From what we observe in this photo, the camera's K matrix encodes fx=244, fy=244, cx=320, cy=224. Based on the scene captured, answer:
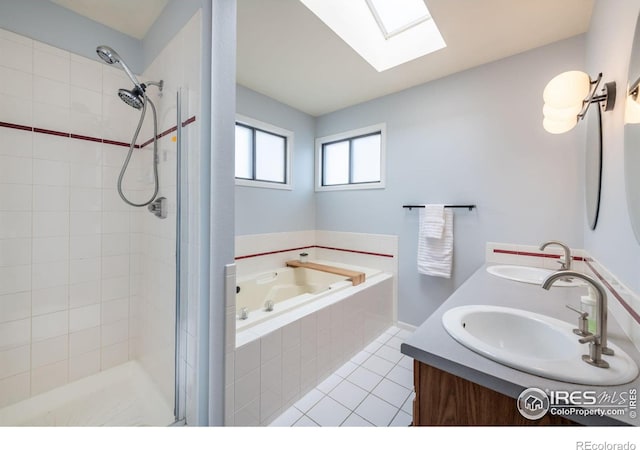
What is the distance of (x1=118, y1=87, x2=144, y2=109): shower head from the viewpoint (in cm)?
151

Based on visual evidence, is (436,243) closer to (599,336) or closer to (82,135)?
(599,336)

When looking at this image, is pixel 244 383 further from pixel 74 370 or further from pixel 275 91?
pixel 275 91

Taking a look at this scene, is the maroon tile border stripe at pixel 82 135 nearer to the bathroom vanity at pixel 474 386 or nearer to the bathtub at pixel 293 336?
the bathtub at pixel 293 336

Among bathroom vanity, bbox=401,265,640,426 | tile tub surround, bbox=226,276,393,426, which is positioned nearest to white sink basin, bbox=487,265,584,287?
bathroom vanity, bbox=401,265,640,426

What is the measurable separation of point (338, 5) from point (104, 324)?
2837mm

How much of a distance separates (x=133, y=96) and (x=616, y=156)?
8.32 feet

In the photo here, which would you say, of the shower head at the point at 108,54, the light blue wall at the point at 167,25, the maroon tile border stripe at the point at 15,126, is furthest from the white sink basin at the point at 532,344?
the maroon tile border stripe at the point at 15,126

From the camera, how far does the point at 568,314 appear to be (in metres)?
1.00

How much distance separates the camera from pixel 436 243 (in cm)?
233

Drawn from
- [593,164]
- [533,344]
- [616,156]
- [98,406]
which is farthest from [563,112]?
[98,406]

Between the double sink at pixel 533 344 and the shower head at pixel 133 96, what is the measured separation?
210cm

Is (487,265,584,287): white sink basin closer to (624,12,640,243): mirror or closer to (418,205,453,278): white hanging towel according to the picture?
(418,205,453,278): white hanging towel

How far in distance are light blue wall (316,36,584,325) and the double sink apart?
129cm

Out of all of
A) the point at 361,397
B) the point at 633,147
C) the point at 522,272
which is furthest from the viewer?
the point at 522,272
